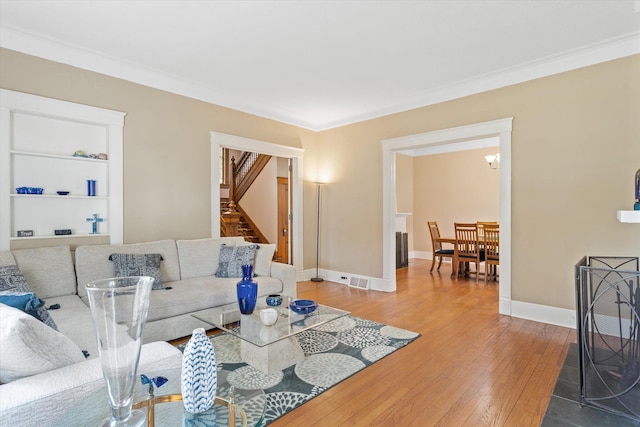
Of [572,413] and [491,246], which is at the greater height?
[491,246]

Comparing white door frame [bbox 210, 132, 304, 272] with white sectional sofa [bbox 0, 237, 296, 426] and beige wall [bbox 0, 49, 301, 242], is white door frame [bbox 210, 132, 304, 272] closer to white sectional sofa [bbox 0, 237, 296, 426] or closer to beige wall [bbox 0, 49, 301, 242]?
beige wall [bbox 0, 49, 301, 242]

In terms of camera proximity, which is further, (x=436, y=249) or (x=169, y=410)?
(x=436, y=249)

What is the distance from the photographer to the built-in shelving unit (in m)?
3.07

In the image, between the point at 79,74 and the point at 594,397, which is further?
the point at 79,74

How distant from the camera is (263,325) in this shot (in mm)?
2477

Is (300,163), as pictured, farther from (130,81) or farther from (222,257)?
(130,81)

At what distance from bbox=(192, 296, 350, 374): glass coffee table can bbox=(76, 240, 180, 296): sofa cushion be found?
3.41 ft

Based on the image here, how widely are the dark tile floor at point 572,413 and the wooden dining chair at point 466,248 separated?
11.4 feet

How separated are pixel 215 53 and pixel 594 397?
4.27 m

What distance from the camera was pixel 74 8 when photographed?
2.66 metres

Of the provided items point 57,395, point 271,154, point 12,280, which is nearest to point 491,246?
point 271,154

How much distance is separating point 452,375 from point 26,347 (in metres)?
2.54

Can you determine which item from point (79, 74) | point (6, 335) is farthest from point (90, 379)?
point (79, 74)

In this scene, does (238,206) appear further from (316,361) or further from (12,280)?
(316,361)
